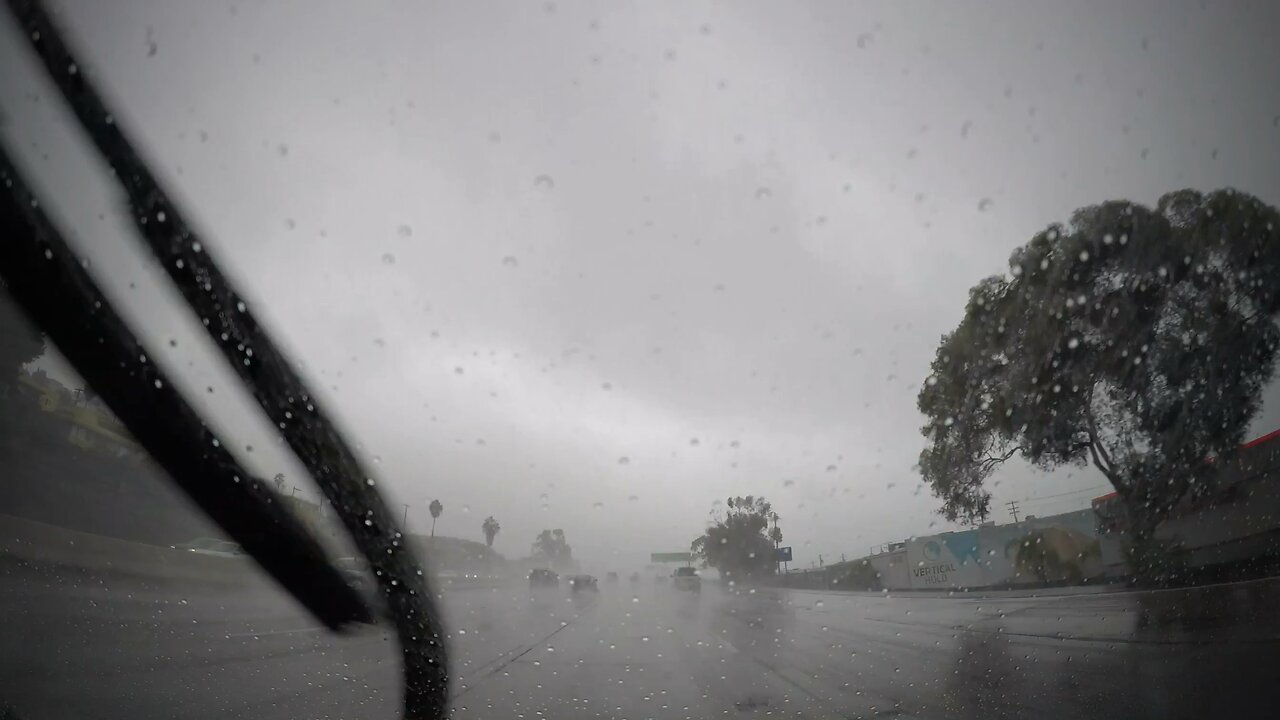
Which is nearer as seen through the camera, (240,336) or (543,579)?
(240,336)

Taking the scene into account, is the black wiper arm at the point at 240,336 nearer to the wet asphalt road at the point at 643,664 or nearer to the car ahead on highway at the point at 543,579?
the wet asphalt road at the point at 643,664

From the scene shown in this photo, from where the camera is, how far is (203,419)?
12.6ft

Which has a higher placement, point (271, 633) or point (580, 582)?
point (580, 582)

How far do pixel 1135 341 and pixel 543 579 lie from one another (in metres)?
28.3

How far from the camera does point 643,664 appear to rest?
880 cm

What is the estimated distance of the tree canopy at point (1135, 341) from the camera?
42.8 feet

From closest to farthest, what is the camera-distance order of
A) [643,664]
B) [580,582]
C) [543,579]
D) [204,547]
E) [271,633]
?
[643,664] < [271,633] < [204,547] < [580,582] < [543,579]

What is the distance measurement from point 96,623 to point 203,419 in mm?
6395

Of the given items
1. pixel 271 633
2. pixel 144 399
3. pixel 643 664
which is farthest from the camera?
pixel 271 633

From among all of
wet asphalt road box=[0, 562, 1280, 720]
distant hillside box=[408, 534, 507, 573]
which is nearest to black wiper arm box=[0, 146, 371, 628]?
wet asphalt road box=[0, 562, 1280, 720]

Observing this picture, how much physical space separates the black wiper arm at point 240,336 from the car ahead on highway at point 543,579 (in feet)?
99.0

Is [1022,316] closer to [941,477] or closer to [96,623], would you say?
[941,477]

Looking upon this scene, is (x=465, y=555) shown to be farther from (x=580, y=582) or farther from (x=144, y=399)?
(x=580, y=582)

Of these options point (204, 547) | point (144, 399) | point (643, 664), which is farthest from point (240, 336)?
point (204, 547)
